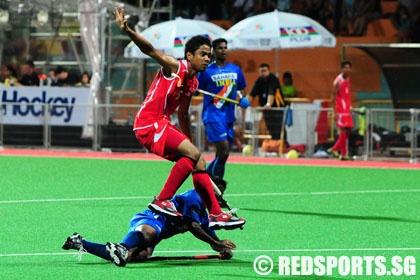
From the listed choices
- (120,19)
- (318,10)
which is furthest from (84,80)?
(120,19)

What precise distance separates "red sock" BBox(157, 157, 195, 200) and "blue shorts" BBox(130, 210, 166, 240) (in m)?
0.36

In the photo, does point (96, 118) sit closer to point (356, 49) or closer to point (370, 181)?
point (356, 49)

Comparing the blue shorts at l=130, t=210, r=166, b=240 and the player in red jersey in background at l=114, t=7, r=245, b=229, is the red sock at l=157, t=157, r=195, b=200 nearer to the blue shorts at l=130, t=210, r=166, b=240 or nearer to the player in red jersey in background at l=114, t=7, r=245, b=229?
the player in red jersey in background at l=114, t=7, r=245, b=229

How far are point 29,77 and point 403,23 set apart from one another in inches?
402

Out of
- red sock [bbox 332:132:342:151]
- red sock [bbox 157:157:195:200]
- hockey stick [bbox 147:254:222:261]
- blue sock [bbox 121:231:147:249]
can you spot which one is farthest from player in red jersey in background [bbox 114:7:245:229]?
red sock [bbox 332:132:342:151]

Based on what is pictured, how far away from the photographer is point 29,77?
29297 mm

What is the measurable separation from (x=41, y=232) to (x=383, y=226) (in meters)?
3.85

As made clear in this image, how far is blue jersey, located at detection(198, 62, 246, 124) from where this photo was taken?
16.4 metres

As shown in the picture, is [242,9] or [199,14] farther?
[199,14]

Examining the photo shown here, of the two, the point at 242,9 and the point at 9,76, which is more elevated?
the point at 242,9

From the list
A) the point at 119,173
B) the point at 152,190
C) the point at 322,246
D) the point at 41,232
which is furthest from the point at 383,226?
the point at 119,173

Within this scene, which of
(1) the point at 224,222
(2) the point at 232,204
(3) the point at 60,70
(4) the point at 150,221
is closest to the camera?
(4) the point at 150,221

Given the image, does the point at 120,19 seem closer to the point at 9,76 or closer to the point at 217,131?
the point at 217,131

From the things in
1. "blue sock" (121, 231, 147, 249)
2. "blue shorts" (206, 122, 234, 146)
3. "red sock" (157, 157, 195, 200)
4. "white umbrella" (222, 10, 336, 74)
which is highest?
"white umbrella" (222, 10, 336, 74)
